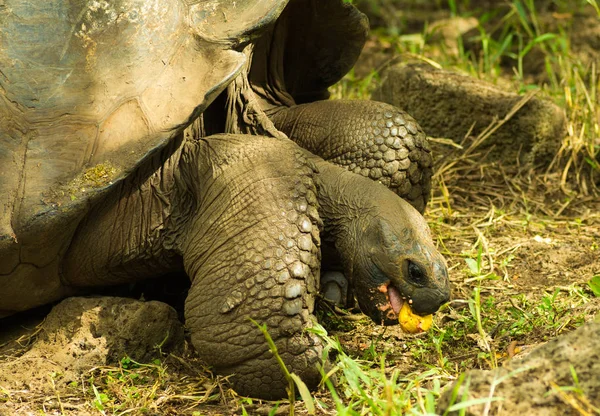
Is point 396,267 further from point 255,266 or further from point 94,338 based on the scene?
point 94,338

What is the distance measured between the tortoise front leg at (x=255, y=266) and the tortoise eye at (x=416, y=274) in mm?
348

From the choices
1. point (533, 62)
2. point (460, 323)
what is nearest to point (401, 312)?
point (460, 323)

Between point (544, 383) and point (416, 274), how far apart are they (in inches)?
38.3

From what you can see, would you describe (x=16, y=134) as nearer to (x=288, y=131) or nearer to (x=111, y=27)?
(x=111, y=27)

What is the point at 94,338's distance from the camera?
3.51m

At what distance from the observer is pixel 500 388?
231 cm

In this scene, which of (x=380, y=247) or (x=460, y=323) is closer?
(x=380, y=247)

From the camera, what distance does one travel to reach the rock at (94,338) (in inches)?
134

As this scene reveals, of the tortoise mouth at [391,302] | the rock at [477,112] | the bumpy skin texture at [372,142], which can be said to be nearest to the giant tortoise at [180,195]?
the tortoise mouth at [391,302]

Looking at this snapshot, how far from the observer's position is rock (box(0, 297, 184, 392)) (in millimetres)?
3414

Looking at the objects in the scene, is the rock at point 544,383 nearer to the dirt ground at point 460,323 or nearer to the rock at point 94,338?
the dirt ground at point 460,323

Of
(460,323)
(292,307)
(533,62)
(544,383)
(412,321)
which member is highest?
(544,383)

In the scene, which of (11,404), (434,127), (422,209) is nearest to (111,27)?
(11,404)

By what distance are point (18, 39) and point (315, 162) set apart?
1323 millimetres
